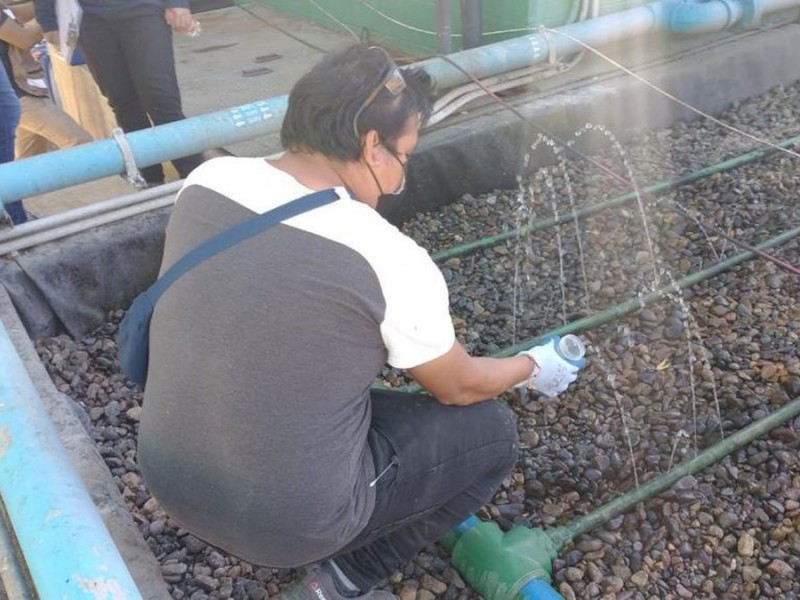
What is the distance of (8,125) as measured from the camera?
389 cm

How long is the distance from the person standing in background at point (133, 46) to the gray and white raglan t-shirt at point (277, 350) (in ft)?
7.55

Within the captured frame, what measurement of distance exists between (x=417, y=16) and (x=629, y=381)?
Result: 151 inches

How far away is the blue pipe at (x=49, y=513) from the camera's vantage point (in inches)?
54.6

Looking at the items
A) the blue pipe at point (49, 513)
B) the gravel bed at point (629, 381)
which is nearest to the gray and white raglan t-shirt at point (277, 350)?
the blue pipe at point (49, 513)

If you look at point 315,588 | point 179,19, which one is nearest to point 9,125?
point 179,19

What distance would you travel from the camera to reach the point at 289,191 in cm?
175

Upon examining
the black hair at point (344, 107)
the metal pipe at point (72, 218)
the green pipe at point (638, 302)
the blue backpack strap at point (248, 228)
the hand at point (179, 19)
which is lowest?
the green pipe at point (638, 302)

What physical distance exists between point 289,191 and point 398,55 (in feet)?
15.8

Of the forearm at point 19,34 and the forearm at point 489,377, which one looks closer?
the forearm at point 489,377

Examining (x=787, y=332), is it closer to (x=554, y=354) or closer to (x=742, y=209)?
(x=742, y=209)

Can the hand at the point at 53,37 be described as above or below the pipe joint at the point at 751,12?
above

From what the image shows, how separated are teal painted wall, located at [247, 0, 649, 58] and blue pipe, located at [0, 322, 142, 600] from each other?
3.48 metres

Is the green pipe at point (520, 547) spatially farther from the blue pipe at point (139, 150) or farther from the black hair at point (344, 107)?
the blue pipe at point (139, 150)

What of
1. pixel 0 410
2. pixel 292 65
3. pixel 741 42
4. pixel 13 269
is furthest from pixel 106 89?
pixel 741 42
